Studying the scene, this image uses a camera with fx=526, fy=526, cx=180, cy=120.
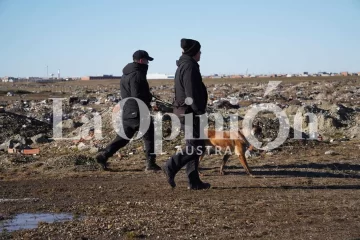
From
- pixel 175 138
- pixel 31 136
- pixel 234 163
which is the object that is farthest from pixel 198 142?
pixel 31 136

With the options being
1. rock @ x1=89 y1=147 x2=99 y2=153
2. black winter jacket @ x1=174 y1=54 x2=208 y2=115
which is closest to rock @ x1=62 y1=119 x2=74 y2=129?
rock @ x1=89 y1=147 x2=99 y2=153

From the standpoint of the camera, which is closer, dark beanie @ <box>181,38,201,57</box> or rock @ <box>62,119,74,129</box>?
dark beanie @ <box>181,38,201,57</box>

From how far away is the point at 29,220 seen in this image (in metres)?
6.07

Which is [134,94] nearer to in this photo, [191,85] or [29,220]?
[191,85]

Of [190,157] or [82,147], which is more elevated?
[190,157]

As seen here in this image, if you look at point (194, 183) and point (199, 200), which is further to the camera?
point (194, 183)

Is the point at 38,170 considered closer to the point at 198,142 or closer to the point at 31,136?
the point at 198,142

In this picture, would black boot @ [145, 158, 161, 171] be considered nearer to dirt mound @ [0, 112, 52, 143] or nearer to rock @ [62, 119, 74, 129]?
dirt mound @ [0, 112, 52, 143]

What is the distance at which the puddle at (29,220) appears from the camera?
5746 mm

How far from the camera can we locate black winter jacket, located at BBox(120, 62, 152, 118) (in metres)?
8.97

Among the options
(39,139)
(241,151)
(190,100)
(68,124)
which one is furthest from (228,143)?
(68,124)

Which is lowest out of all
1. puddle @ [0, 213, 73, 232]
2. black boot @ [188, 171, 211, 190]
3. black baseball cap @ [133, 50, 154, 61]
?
puddle @ [0, 213, 73, 232]

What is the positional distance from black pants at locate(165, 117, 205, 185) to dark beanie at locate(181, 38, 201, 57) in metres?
0.94

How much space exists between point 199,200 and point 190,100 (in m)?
1.38
